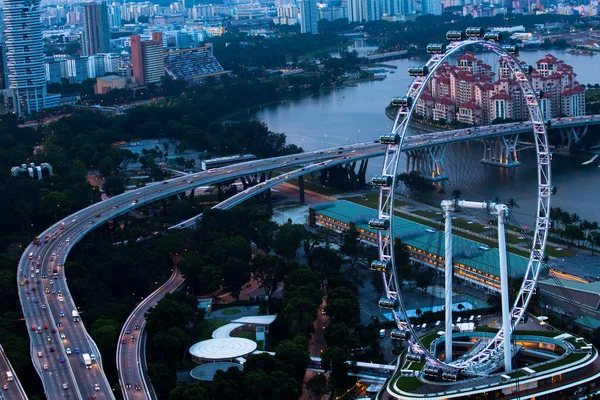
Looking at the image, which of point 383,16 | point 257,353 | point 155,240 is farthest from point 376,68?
→ point 257,353

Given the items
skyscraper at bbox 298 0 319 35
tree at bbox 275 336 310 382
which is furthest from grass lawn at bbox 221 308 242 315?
skyscraper at bbox 298 0 319 35

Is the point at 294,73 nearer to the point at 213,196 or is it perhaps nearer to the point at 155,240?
the point at 213,196

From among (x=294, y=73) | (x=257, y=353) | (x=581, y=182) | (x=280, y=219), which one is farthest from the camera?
(x=294, y=73)

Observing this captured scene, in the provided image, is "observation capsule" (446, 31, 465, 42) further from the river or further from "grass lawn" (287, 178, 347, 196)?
"grass lawn" (287, 178, 347, 196)

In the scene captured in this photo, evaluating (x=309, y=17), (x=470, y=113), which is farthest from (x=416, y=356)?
(x=309, y=17)

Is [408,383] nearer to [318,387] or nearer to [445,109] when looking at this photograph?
[318,387]

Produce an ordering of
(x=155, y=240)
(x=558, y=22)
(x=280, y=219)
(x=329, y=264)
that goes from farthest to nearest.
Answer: (x=558, y=22) → (x=280, y=219) → (x=155, y=240) → (x=329, y=264)
